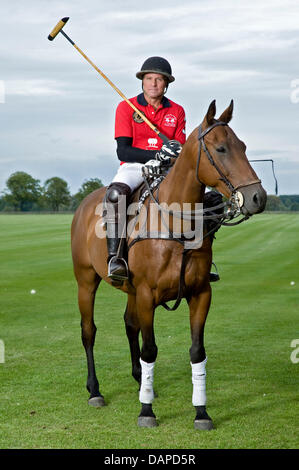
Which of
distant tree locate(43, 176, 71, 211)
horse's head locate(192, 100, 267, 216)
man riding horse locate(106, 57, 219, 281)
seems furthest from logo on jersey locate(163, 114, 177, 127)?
distant tree locate(43, 176, 71, 211)

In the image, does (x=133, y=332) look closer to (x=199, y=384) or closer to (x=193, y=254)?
(x=199, y=384)

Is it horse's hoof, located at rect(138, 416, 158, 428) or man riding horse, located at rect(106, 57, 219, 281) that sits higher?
man riding horse, located at rect(106, 57, 219, 281)

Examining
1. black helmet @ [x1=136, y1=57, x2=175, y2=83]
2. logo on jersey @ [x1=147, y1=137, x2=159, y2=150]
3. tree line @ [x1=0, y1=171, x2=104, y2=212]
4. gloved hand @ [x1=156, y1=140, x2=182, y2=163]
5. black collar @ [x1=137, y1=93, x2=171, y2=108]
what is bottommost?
tree line @ [x1=0, y1=171, x2=104, y2=212]

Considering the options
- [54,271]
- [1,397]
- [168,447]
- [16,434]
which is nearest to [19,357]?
[1,397]

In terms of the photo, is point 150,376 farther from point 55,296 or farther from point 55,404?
point 55,296

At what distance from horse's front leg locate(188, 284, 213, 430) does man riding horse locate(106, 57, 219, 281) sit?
0.81 metres

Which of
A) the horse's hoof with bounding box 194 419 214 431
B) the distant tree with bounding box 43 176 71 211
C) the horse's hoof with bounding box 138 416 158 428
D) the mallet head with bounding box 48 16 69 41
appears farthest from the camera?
the distant tree with bounding box 43 176 71 211

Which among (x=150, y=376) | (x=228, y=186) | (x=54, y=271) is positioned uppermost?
(x=228, y=186)

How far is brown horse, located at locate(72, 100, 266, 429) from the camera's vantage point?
584cm

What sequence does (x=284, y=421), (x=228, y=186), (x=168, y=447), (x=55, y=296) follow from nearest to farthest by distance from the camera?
(x=228, y=186) → (x=168, y=447) → (x=284, y=421) → (x=55, y=296)

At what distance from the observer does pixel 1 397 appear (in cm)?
788

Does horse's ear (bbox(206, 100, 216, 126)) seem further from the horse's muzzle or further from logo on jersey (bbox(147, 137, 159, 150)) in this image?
logo on jersey (bbox(147, 137, 159, 150))

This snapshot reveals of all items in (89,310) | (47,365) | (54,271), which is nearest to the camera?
(89,310)

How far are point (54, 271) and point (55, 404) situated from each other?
14.0 metres
